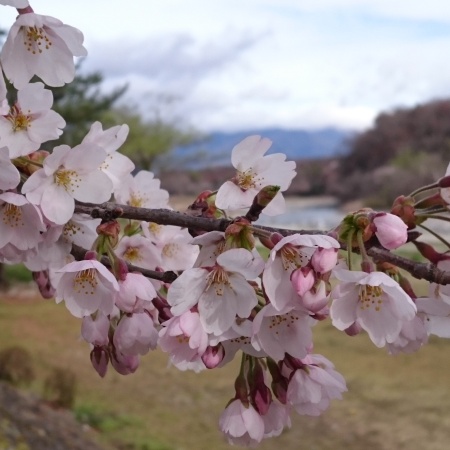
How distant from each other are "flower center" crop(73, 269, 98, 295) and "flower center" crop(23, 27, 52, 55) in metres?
0.23

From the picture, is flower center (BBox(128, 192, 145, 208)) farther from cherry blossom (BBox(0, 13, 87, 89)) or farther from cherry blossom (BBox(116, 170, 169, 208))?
cherry blossom (BBox(0, 13, 87, 89))

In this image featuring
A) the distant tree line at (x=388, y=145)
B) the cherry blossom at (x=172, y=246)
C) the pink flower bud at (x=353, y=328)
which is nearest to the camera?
the pink flower bud at (x=353, y=328)

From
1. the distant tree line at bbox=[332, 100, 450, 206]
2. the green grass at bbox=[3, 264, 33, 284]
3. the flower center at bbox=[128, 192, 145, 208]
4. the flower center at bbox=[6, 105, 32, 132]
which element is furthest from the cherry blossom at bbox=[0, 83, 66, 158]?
the distant tree line at bbox=[332, 100, 450, 206]

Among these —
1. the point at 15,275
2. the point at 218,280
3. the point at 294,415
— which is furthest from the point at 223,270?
the point at 15,275

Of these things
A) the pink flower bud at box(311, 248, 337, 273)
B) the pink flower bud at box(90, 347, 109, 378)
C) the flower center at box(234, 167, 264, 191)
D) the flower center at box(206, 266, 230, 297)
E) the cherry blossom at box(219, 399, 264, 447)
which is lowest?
the cherry blossom at box(219, 399, 264, 447)

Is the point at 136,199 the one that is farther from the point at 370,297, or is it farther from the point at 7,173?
the point at 370,297

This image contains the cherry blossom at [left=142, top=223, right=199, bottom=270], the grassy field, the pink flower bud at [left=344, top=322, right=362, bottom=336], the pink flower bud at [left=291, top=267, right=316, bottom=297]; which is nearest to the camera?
the pink flower bud at [left=291, top=267, right=316, bottom=297]

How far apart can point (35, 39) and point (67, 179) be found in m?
0.14

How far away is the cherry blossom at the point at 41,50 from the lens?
0.66 meters

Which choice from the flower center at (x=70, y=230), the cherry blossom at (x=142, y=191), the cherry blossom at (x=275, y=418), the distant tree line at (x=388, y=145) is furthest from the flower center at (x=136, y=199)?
the distant tree line at (x=388, y=145)

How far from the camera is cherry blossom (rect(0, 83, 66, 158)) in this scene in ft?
2.25

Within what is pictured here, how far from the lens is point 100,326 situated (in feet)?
2.31

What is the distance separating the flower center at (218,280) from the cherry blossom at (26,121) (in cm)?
23

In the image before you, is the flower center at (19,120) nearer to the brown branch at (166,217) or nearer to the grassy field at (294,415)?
the brown branch at (166,217)
